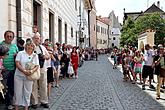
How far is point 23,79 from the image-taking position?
812cm

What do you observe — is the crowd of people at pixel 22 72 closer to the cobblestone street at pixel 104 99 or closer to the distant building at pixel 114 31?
the cobblestone street at pixel 104 99

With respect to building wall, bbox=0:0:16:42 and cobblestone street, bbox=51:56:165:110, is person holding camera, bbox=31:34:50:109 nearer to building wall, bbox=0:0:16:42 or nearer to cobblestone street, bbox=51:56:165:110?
cobblestone street, bbox=51:56:165:110

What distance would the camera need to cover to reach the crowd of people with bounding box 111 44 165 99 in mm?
10906

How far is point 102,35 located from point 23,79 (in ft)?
336

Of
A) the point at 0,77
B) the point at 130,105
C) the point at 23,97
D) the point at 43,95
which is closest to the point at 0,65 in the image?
the point at 0,77

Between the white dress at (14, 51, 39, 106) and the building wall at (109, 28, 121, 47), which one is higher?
the building wall at (109, 28, 121, 47)

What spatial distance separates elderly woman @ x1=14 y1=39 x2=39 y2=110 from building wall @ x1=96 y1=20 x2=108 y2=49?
92932mm

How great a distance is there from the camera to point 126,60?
53.9ft

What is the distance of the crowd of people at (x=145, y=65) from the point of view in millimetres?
10906

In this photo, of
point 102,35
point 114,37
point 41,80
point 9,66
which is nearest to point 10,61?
point 9,66

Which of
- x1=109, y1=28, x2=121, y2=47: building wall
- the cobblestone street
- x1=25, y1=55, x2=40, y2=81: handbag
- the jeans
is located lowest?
the cobblestone street

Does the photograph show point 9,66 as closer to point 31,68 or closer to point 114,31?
point 31,68

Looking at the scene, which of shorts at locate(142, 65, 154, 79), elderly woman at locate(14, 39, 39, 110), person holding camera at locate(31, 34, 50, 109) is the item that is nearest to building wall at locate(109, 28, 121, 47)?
shorts at locate(142, 65, 154, 79)

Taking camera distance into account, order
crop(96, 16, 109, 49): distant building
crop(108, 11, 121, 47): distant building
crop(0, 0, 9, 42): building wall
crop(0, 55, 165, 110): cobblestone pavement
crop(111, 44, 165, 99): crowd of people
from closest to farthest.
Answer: crop(0, 55, 165, 110): cobblestone pavement → crop(0, 0, 9, 42): building wall → crop(111, 44, 165, 99): crowd of people → crop(96, 16, 109, 49): distant building → crop(108, 11, 121, 47): distant building
